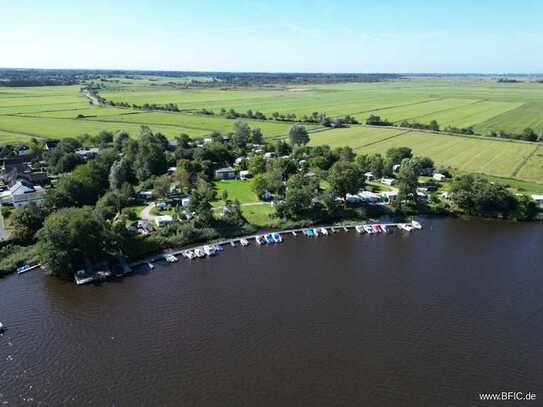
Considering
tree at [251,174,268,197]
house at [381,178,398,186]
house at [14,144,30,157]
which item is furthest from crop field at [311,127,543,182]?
house at [14,144,30,157]

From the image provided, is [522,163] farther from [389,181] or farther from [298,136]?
[298,136]

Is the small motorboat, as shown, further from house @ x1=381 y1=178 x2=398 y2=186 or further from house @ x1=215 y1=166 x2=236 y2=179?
house @ x1=381 y1=178 x2=398 y2=186

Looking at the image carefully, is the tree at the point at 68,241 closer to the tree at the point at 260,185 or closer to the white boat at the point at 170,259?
the white boat at the point at 170,259

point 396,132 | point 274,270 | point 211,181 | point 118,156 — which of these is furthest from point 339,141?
point 274,270

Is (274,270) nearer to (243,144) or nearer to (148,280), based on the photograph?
(148,280)

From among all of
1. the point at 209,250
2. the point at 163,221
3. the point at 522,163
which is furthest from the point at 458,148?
the point at 163,221

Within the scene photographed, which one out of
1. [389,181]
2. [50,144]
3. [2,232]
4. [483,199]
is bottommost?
[2,232]
